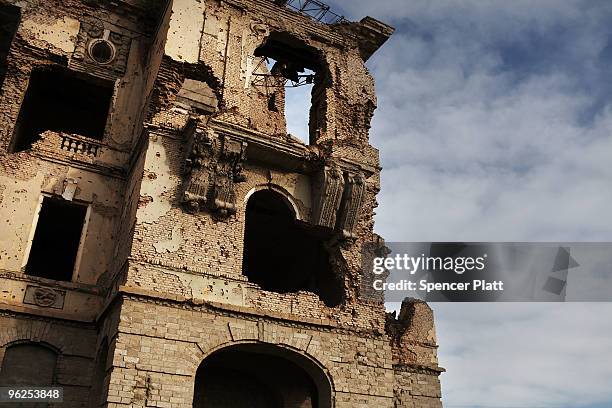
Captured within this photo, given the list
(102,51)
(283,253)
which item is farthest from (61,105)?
(283,253)

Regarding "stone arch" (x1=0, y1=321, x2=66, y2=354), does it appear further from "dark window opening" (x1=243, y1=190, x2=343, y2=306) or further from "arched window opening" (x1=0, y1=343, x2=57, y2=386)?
"dark window opening" (x1=243, y1=190, x2=343, y2=306)

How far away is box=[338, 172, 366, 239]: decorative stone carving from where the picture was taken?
44.8 feet

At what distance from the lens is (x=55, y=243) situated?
17.5 meters

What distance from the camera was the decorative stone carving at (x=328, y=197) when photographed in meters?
13.5

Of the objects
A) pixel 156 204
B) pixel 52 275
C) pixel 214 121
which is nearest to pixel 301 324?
pixel 156 204

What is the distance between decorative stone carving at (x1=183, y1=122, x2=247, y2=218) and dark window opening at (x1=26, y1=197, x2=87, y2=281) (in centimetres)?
379

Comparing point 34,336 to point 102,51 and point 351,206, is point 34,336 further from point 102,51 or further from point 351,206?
point 102,51

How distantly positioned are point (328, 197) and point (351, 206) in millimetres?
587

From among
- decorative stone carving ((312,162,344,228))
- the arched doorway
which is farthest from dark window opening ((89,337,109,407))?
decorative stone carving ((312,162,344,228))

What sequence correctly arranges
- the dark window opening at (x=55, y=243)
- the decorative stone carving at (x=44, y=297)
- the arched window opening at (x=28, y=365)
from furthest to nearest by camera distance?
the dark window opening at (x=55, y=243)
the decorative stone carving at (x=44, y=297)
the arched window opening at (x=28, y=365)

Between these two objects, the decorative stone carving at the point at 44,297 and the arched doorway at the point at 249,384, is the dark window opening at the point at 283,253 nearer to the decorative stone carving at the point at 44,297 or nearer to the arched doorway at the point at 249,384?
the arched doorway at the point at 249,384

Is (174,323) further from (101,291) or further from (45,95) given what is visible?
(45,95)

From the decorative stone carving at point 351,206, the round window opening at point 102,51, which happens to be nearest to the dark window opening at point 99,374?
the decorative stone carving at point 351,206

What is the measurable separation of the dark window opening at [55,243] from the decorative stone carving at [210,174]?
3.79 metres
